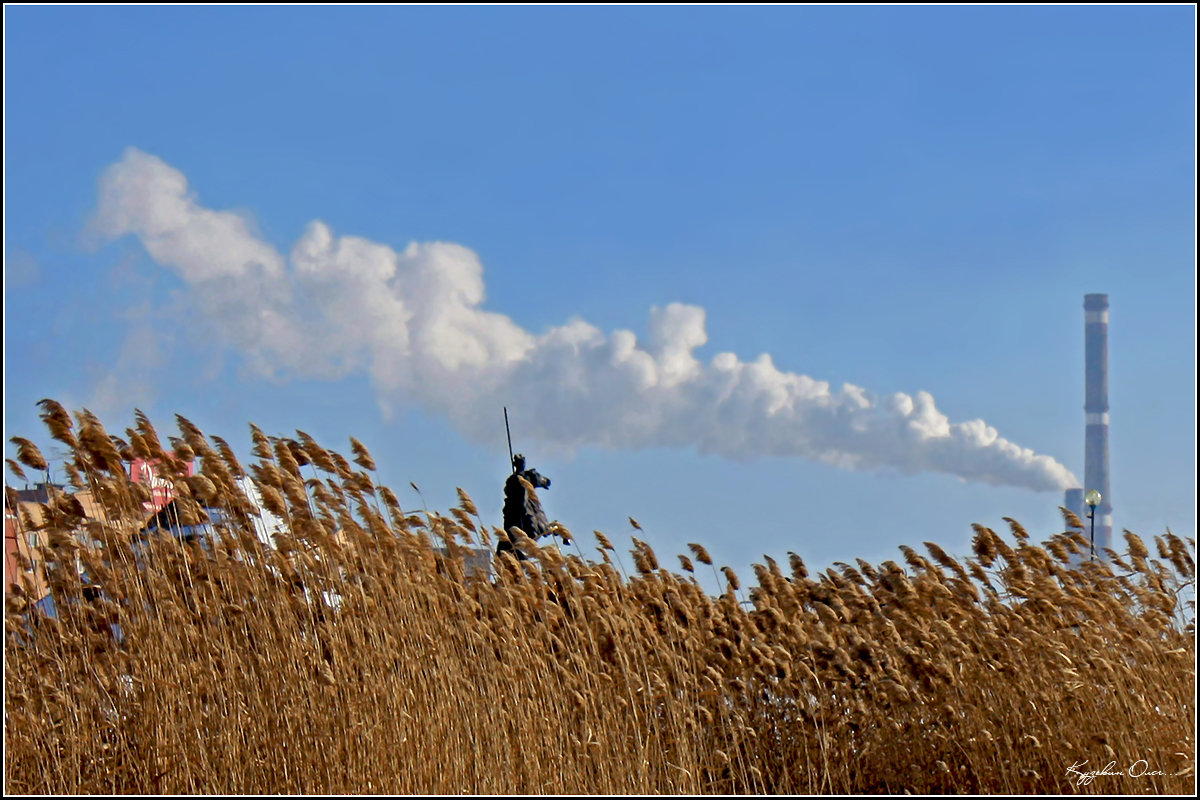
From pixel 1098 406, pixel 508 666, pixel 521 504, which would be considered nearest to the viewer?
pixel 508 666

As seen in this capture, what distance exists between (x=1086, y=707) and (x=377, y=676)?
2890mm

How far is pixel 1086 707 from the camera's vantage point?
4715 millimetres

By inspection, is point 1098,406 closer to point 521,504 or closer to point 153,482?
point 521,504

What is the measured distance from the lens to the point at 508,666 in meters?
4.71

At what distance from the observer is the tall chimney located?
204 ft

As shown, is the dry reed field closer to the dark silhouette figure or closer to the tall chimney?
the dark silhouette figure

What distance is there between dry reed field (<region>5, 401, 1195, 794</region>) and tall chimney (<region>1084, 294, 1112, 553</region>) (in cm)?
6186

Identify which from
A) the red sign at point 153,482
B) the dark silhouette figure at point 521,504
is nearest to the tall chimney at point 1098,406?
the dark silhouette figure at point 521,504

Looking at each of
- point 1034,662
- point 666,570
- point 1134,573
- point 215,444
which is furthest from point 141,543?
point 1134,573

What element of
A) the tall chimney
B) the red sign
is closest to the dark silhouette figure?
the red sign

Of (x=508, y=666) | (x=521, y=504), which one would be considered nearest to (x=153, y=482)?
(x=508, y=666)

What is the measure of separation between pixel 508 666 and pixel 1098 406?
64.8 meters

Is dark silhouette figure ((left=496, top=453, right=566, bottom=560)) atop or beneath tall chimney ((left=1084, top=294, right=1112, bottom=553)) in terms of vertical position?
beneath

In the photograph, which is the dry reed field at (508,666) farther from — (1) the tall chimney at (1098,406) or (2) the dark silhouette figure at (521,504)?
(1) the tall chimney at (1098,406)
